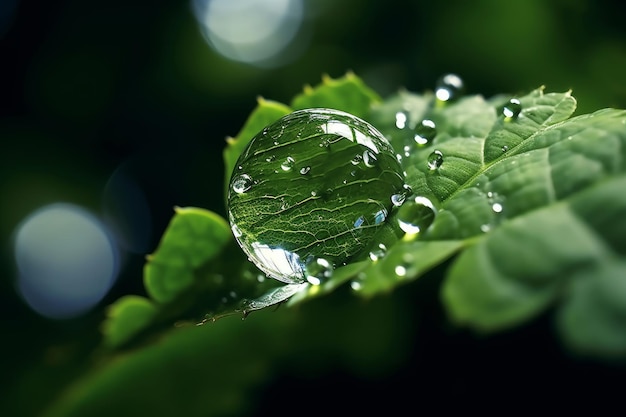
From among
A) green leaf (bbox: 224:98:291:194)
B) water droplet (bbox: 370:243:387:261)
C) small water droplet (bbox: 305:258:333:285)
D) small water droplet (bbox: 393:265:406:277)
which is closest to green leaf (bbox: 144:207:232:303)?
green leaf (bbox: 224:98:291:194)

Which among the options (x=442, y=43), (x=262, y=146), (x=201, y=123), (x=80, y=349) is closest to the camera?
(x=262, y=146)

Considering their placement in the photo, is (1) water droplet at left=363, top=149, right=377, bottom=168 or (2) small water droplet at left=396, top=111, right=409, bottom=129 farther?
(2) small water droplet at left=396, top=111, right=409, bottom=129

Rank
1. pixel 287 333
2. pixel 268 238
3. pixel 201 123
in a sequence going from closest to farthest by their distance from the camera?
pixel 268 238, pixel 287 333, pixel 201 123

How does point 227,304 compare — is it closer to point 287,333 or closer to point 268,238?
point 268,238

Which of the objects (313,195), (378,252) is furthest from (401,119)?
(378,252)

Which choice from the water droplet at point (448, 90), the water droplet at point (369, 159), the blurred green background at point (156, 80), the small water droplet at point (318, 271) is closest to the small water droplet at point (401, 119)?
the water droplet at point (448, 90)

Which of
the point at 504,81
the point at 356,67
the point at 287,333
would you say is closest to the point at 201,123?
the point at 356,67

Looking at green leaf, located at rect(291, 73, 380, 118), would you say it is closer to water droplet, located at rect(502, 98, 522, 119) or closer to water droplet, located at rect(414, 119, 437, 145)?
water droplet, located at rect(414, 119, 437, 145)
